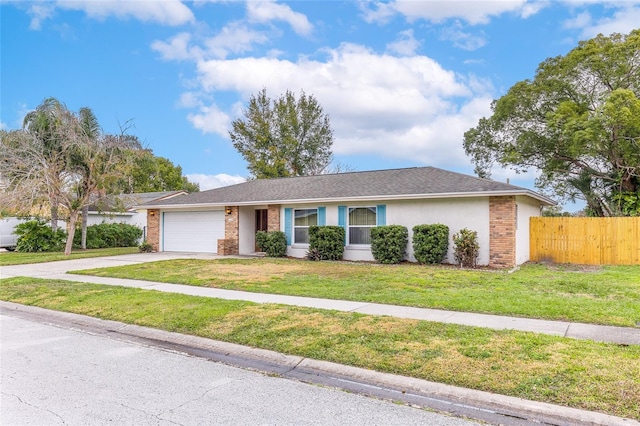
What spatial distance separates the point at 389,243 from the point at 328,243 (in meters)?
2.40

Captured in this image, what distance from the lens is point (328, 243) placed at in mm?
15477

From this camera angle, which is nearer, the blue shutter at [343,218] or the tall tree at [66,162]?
the blue shutter at [343,218]

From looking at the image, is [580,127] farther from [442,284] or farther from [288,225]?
[442,284]

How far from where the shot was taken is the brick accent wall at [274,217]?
17.6 meters

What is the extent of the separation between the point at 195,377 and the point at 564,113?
23618 millimetres

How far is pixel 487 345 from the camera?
4934mm

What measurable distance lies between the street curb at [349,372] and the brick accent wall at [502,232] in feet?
32.6

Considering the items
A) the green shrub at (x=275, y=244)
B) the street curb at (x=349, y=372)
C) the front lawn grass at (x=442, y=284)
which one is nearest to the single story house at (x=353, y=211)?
the green shrub at (x=275, y=244)

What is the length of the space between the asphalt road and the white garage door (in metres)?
14.1

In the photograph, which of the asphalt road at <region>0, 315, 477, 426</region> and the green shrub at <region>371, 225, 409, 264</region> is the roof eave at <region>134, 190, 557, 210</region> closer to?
the green shrub at <region>371, 225, 409, 264</region>

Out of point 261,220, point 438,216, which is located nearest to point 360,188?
point 438,216

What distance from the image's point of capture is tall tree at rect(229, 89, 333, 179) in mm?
38594

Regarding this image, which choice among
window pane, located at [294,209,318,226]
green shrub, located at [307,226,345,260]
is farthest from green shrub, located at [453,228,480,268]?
window pane, located at [294,209,318,226]

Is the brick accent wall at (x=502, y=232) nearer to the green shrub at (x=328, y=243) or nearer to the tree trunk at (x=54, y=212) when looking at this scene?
the green shrub at (x=328, y=243)
